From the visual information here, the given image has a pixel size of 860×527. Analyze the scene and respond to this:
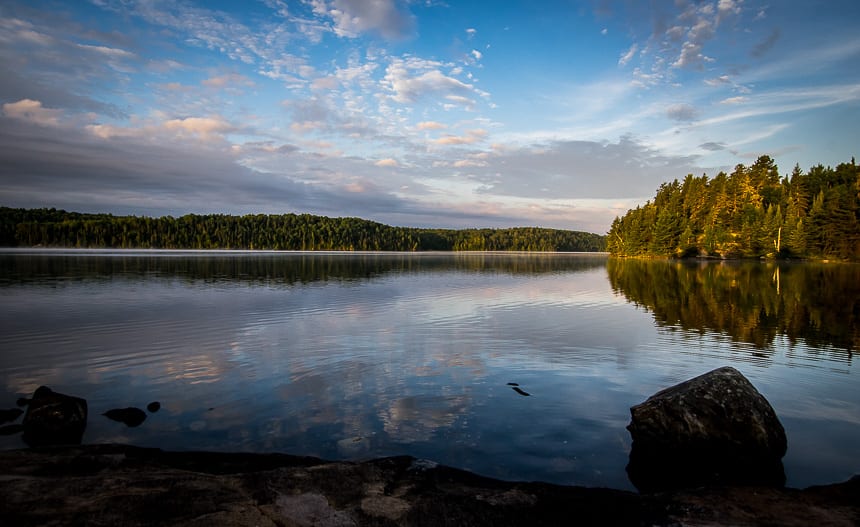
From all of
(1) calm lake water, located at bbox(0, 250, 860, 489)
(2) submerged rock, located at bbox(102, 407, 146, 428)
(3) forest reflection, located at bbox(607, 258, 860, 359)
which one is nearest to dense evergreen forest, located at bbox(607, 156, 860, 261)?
(3) forest reflection, located at bbox(607, 258, 860, 359)

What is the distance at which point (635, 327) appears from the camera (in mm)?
25125

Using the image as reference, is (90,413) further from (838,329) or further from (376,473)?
(838,329)

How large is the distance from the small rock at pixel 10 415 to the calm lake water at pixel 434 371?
0.91 m

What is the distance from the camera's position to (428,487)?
777 cm

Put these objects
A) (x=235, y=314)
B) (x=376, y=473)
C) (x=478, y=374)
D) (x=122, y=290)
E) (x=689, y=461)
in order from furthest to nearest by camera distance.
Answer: (x=122, y=290), (x=235, y=314), (x=478, y=374), (x=689, y=461), (x=376, y=473)

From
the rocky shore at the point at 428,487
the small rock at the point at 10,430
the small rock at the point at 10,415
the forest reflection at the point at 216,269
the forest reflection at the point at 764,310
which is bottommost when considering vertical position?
the forest reflection at the point at 216,269

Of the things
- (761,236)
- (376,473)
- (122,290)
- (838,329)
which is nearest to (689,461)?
(376,473)

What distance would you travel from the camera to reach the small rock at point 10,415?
37.0 ft

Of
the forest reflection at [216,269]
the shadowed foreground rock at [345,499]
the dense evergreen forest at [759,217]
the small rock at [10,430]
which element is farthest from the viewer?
the dense evergreen forest at [759,217]

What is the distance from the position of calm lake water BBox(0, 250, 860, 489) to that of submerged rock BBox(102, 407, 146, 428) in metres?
0.22

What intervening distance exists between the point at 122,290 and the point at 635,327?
43053 mm

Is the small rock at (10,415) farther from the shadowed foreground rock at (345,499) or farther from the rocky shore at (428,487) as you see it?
the shadowed foreground rock at (345,499)

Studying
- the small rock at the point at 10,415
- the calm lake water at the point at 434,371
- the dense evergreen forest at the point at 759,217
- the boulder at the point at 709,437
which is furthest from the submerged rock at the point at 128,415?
the dense evergreen forest at the point at 759,217

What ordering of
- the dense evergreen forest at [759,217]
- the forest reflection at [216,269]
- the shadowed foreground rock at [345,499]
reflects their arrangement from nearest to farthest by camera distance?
the shadowed foreground rock at [345,499] < the forest reflection at [216,269] < the dense evergreen forest at [759,217]
